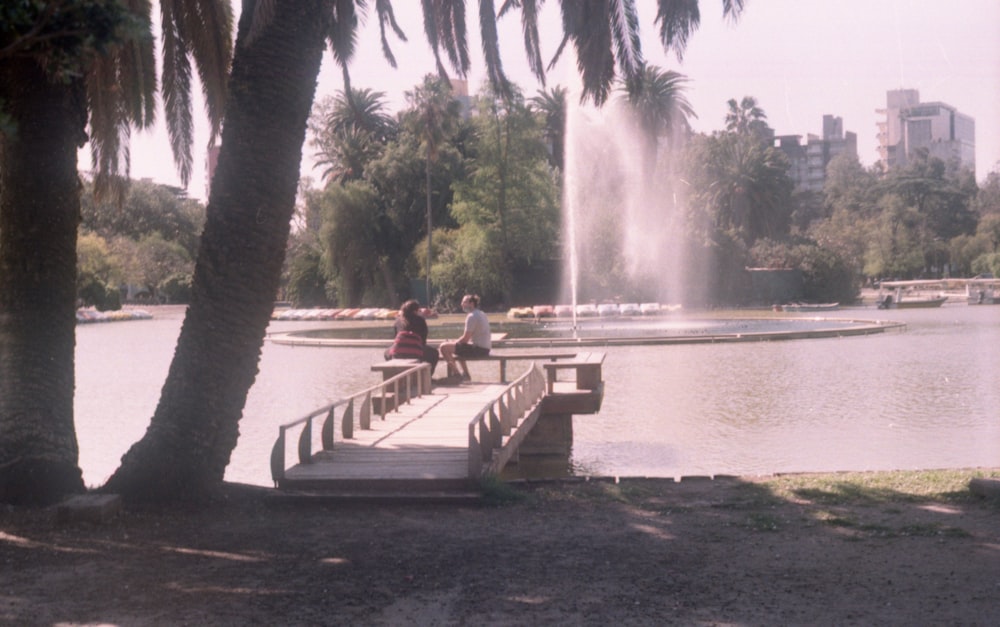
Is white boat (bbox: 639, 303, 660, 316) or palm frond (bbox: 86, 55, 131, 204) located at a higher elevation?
palm frond (bbox: 86, 55, 131, 204)

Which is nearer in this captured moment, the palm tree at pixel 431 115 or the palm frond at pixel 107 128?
the palm frond at pixel 107 128

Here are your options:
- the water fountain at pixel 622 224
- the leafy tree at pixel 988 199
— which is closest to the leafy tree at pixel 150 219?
the water fountain at pixel 622 224

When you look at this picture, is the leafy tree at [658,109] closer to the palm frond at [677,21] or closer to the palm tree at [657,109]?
the palm tree at [657,109]

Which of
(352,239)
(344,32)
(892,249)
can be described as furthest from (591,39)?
Result: (892,249)

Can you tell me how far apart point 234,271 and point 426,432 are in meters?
3.87

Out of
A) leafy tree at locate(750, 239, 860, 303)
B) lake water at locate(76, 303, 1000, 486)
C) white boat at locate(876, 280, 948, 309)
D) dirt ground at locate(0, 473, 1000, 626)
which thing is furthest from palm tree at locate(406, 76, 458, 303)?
dirt ground at locate(0, 473, 1000, 626)

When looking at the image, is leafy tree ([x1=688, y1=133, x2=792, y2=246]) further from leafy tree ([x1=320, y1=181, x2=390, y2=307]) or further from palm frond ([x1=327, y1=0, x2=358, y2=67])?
palm frond ([x1=327, y1=0, x2=358, y2=67])

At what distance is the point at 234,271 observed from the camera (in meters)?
8.53

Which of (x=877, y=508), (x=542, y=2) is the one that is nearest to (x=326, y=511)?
(x=877, y=508)

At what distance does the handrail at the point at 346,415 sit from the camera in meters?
8.88

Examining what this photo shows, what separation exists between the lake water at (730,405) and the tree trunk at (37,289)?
149 inches

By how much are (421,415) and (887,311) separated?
44.5 m

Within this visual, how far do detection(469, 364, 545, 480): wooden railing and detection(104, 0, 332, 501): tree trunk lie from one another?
198 cm

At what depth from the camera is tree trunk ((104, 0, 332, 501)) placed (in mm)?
8438
